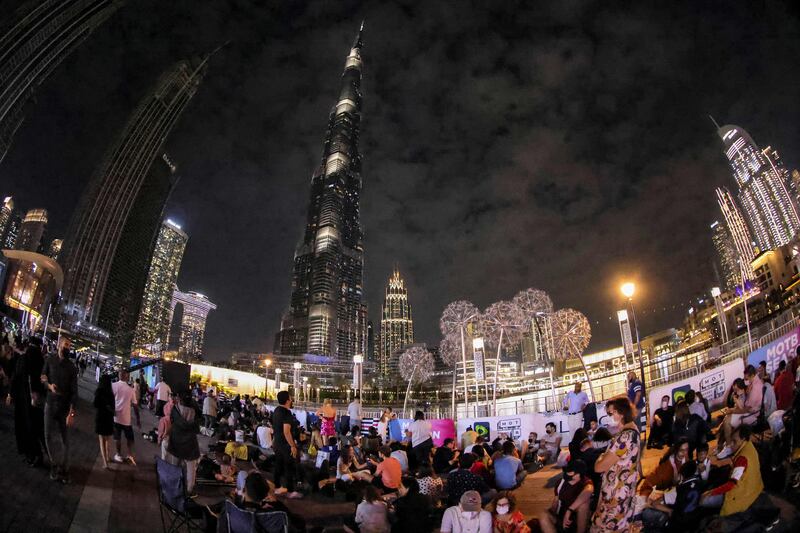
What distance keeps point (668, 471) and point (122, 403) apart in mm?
9662

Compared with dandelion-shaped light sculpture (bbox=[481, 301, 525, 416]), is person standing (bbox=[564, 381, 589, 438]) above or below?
below

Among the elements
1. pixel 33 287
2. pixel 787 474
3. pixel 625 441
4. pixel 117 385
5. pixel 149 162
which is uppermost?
pixel 149 162

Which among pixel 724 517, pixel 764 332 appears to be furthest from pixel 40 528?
pixel 764 332

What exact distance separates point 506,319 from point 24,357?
91.4ft

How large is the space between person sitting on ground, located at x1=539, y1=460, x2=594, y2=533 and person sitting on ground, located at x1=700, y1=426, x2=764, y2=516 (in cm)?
139

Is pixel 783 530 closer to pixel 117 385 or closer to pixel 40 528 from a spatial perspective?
pixel 40 528

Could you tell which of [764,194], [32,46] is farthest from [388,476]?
[764,194]

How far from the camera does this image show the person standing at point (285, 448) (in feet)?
27.9

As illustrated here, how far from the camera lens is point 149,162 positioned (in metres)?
159

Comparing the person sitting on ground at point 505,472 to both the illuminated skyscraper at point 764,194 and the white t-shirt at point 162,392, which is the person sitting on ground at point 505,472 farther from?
the illuminated skyscraper at point 764,194

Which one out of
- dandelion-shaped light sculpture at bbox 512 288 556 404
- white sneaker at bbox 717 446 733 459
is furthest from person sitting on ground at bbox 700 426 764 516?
dandelion-shaped light sculpture at bbox 512 288 556 404

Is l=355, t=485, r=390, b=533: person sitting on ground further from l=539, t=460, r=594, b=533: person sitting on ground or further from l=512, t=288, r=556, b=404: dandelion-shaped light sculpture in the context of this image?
l=512, t=288, r=556, b=404: dandelion-shaped light sculpture

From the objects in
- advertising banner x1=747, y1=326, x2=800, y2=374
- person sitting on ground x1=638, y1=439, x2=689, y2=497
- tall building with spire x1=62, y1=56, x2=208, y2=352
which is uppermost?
tall building with spire x1=62, y1=56, x2=208, y2=352

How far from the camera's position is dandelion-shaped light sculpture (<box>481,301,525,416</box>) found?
101 feet
